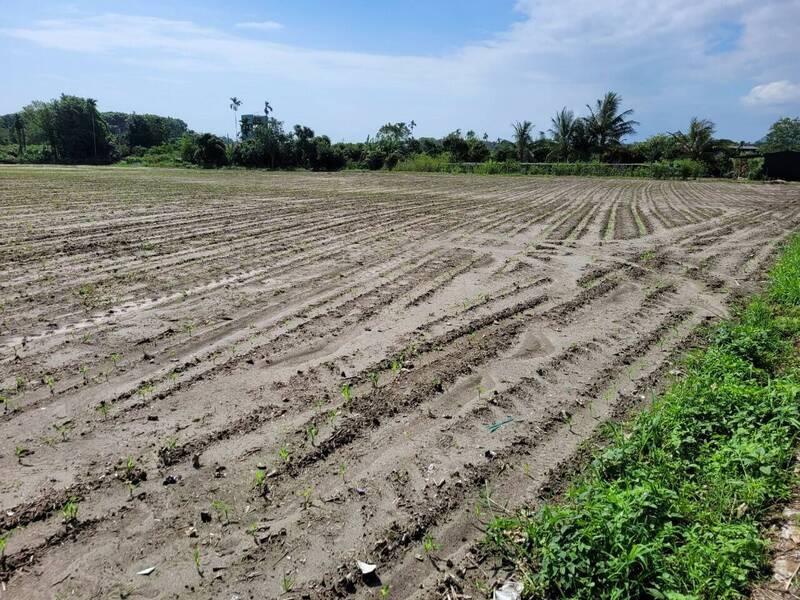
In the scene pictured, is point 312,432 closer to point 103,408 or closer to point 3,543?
point 103,408

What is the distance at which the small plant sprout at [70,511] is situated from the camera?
9.32 ft

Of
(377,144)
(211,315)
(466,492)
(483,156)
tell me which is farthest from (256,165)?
(466,492)

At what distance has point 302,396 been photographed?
13.9ft

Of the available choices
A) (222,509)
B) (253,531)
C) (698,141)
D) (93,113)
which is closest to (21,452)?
(222,509)

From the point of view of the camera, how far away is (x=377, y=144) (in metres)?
60.0

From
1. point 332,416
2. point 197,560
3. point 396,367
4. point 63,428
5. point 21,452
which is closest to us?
point 197,560

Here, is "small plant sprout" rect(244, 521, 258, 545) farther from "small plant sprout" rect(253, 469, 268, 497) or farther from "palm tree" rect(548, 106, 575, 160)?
"palm tree" rect(548, 106, 575, 160)

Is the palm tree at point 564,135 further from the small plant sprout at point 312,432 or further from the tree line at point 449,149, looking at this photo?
the small plant sprout at point 312,432

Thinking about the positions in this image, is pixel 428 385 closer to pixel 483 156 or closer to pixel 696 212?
pixel 696 212

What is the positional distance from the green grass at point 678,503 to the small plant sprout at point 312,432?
4.70 feet

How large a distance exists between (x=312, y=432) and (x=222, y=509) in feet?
2.92

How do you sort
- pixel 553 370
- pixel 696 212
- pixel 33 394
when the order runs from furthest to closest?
pixel 696 212, pixel 553 370, pixel 33 394

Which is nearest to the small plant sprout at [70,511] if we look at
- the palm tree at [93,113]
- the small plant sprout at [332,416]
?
the small plant sprout at [332,416]

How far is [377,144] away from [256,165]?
48.5 ft
